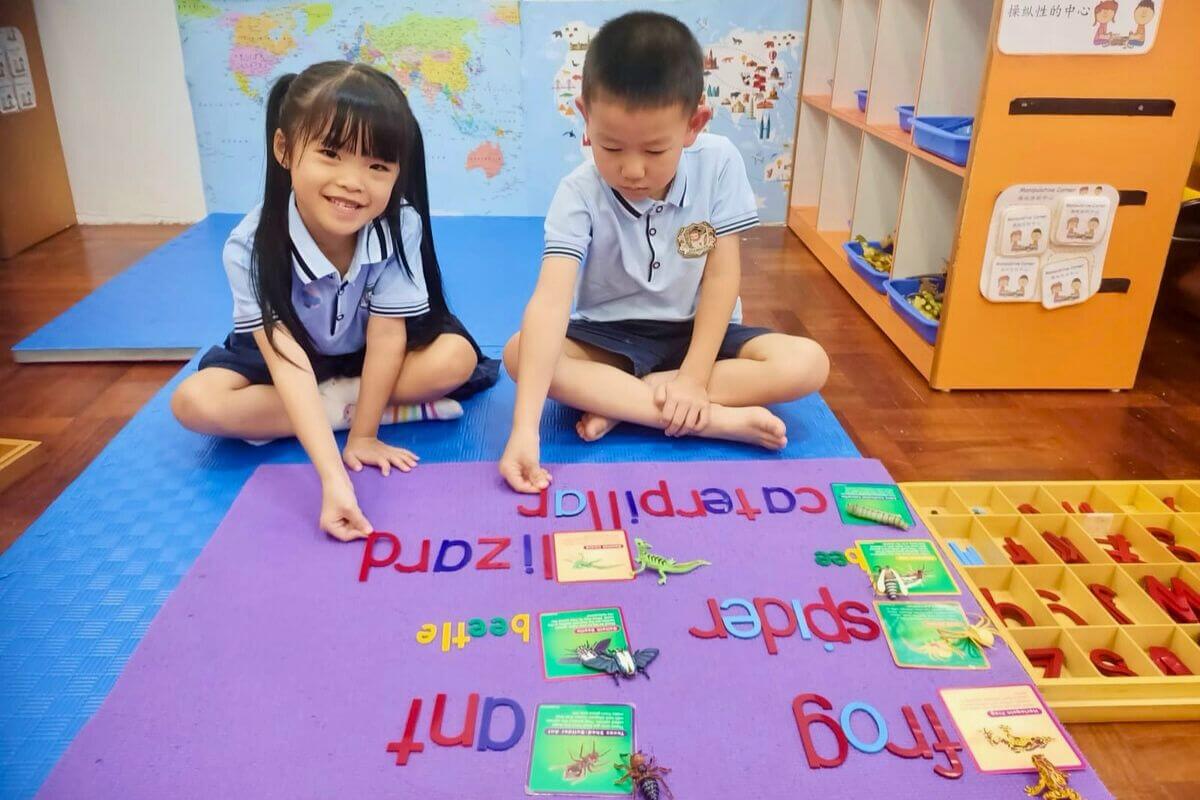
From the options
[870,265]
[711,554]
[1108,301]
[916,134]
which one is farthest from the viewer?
[870,265]

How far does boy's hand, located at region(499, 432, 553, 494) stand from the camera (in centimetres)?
113

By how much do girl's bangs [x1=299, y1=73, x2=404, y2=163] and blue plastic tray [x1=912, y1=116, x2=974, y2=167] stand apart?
3.32 feet

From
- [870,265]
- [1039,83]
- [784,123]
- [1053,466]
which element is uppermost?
[1039,83]

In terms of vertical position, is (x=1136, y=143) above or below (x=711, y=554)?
above

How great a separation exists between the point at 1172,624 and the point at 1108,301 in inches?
31.2

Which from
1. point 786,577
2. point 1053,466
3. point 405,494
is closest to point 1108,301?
point 1053,466

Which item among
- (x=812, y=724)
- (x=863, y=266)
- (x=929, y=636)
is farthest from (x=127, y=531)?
Answer: (x=863, y=266)

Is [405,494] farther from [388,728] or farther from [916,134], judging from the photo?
[916,134]

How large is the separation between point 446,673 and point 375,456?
0.41 metres

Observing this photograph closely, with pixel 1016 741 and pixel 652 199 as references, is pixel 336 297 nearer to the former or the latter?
pixel 652 199

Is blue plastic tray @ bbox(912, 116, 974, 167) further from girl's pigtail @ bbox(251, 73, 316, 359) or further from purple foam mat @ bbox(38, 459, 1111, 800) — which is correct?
girl's pigtail @ bbox(251, 73, 316, 359)

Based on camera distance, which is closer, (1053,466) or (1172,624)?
(1172,624)

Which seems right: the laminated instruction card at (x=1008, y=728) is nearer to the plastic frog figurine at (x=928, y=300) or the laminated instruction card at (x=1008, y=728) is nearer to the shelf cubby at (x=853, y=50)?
the plastic frog figurine at (x=928, y=300)

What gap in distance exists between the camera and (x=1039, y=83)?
4.77 feet
